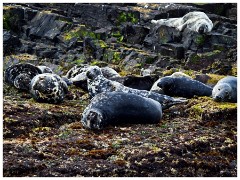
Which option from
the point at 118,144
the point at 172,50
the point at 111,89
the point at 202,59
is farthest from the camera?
the point at 172,50

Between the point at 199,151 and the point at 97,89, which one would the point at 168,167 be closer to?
the point at 199,151

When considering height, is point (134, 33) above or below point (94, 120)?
below

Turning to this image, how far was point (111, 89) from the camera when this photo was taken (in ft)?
37.4

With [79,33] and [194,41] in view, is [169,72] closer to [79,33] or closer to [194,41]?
[194,41]

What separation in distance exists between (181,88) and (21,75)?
4145 millimetres

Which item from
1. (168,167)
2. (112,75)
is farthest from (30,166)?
(112,75)

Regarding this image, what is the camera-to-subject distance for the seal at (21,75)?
39.1 ft

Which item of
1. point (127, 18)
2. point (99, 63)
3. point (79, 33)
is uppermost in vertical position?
point (127, 18)

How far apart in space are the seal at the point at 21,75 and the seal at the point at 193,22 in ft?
35.5

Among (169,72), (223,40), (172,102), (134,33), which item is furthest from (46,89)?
(134,33)

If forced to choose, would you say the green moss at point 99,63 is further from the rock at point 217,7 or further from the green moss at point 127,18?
the rock at point 217,7

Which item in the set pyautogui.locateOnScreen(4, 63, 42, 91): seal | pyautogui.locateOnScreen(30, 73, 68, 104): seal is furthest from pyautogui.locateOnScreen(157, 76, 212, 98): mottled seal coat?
pyautogui.locateOnScreen(4, 63, 42, 91): seal

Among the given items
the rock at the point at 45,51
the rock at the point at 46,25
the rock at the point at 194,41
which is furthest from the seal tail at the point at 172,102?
the rock at the point at 46,25

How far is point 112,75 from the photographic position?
547 inches
